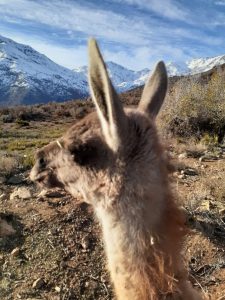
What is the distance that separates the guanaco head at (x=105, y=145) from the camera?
108 inches

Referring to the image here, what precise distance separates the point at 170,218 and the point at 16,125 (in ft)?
117

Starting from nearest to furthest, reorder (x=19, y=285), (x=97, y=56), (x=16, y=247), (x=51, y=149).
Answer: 1. (x=97, y=56)
2. (x=51, y=149)
3. (x=19, y=285)
4. (x=16, y=247)

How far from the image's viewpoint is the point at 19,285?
635 cm

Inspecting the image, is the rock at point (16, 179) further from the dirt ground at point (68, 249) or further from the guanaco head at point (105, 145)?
the guanaco head at point (105, 145)

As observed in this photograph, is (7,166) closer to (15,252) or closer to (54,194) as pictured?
(54,194)

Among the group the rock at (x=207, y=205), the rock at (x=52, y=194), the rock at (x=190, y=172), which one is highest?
the rock at (x=190, y=172)

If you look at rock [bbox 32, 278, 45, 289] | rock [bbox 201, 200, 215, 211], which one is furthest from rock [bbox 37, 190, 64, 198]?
rock [bbox 201, 200, 215, 211]

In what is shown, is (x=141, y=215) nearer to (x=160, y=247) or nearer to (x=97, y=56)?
(x=160, y=247)

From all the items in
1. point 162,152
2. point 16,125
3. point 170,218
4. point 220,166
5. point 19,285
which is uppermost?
point 162,152

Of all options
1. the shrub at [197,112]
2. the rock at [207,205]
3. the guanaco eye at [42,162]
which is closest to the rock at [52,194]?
the rock at [207,205]

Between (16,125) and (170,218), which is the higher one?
(170,218)

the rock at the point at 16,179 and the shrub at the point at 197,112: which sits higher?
the shrub at the point at 197,112

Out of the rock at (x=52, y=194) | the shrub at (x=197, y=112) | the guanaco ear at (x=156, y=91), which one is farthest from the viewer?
the shrub at (x=197, y=112)

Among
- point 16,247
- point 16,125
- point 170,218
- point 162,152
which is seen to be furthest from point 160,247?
point 16,125
